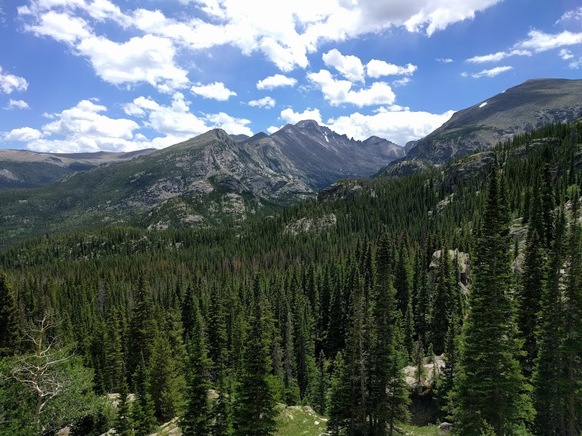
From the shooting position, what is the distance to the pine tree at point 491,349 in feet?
89.6

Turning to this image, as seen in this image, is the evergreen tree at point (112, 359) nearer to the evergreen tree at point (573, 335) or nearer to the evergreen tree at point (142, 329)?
the evergreen tree at point (142, 329)

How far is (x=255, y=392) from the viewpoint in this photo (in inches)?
1188

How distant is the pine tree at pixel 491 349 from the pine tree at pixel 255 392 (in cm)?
1484

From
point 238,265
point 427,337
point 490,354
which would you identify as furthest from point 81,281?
point 490,354

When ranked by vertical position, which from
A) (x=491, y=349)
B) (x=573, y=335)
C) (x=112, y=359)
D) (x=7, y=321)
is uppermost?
(x=491, y=349)

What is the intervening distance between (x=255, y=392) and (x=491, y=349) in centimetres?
1831

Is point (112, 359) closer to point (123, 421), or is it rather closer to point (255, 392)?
point (123, 421)

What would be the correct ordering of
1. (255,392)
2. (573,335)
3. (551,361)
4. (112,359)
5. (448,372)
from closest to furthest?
(255,392)
(573,335)
(551,361)
(448,372)
(112,359)

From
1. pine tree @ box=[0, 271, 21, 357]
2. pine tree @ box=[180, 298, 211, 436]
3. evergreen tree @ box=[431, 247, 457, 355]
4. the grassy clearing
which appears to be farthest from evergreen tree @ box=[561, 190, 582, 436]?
pine tree @ box=[0, 271, 21, 357]

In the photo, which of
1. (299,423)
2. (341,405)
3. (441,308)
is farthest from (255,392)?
(441,308)

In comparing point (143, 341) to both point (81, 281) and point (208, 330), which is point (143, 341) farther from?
point (81, 281)

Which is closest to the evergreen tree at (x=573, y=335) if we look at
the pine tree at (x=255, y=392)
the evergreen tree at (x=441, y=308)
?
the pine tree at (x=255, y=392)

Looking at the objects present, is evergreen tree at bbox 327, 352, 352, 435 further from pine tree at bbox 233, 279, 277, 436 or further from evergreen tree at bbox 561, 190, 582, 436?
evergreen tree at bbox 561, 190, 582, 436

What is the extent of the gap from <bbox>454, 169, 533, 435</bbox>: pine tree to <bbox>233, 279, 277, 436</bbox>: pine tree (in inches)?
584
